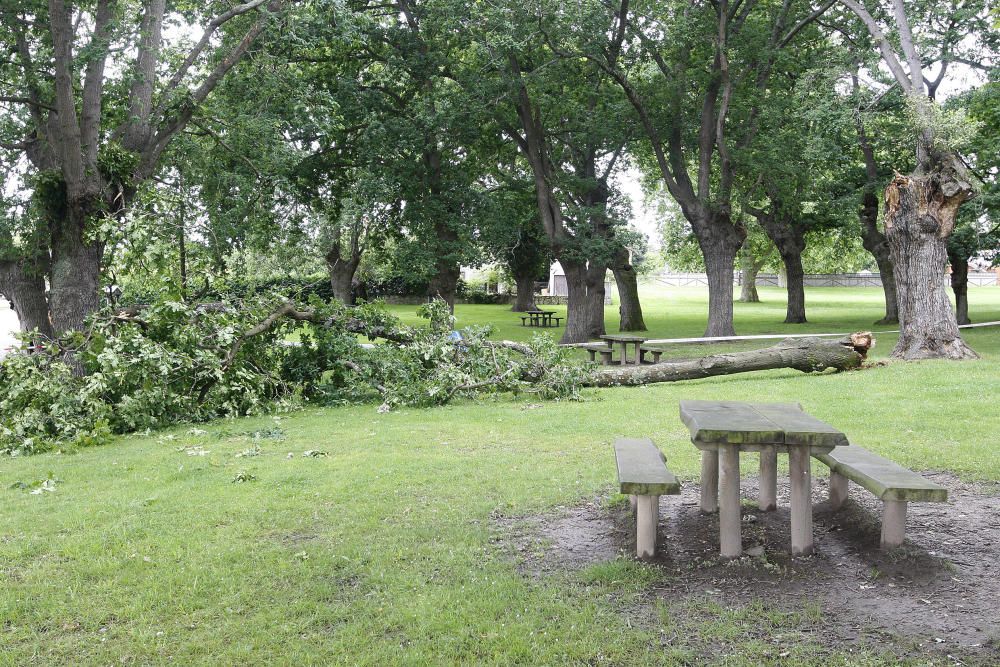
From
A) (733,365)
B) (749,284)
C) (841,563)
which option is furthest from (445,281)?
(749,284)

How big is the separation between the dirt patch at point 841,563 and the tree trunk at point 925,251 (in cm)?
940

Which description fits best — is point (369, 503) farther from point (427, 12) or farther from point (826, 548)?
point (427, 12)

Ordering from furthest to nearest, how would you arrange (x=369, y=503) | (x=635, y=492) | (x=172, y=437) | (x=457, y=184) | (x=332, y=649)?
1. (x=457, y=184)
2. (x=172, y=437)
3. (x=369, y=503)
4. (x=635, y=492)
5. (x=332, y=649)

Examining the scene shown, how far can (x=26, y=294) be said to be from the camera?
15.3 metres

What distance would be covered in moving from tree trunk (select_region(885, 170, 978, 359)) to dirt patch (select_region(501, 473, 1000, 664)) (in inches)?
370

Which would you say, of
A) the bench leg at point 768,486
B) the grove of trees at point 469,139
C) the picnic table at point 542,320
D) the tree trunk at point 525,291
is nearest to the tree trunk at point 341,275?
the grove of trees at point 469,139

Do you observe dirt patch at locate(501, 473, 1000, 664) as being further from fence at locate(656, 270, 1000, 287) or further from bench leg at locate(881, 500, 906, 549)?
fence at locate(656, 270, 1000, 287)

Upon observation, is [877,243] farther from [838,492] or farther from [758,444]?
[758,444]

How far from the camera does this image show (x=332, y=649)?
3.52m

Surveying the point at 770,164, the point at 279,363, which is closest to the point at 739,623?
the point at 279,363

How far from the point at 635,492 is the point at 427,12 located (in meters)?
18.5

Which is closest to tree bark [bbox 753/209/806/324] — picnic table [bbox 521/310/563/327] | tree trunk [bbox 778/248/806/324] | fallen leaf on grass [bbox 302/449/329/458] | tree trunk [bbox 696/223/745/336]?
tree trunk [bbox 778/248/806/324]

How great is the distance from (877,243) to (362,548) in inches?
1035

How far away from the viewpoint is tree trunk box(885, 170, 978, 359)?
14047 mm
